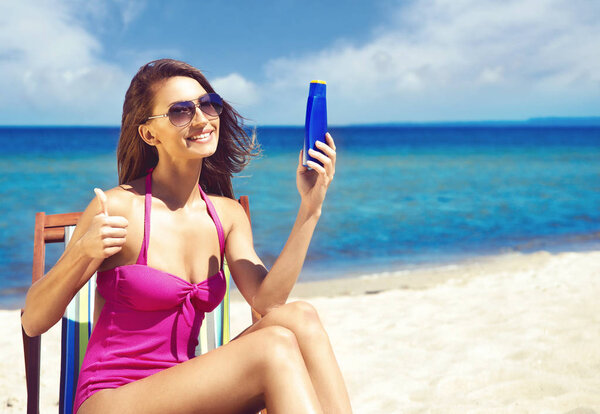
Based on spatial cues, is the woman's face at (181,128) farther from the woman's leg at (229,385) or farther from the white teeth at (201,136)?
the woman's leg at (229,385)

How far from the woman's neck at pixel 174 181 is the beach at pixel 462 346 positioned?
1677mm

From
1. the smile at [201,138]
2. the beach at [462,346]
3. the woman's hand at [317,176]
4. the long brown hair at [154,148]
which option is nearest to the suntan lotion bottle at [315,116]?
the woman's hand at [317,176]

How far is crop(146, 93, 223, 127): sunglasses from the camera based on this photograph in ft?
7.71

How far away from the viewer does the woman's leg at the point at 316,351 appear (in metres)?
2.14

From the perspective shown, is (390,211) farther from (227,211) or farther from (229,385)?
(229,385)

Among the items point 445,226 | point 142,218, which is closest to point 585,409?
point 142,218

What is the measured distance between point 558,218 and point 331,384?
13.1m

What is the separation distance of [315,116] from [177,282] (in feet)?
2.79

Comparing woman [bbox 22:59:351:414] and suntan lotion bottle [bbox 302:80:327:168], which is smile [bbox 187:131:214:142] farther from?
suntan lotion bottle [bbox 302:80:327:168]

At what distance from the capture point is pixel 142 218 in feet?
7.80

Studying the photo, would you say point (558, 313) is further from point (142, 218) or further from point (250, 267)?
point (142, 218)

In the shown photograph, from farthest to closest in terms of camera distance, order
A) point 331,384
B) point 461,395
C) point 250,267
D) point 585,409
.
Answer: point 461,395 → point 585,409 → point 250,267 → point 331,384

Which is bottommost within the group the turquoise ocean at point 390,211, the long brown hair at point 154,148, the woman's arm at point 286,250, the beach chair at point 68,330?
the turquoise ocean at point 390,211

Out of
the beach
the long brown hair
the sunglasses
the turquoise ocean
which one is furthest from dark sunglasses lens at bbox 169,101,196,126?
the beach
